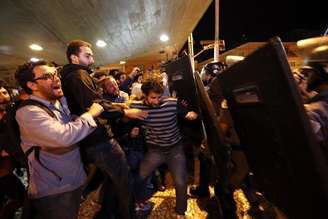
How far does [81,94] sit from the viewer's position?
7.42ft

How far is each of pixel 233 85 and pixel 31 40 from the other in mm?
6557

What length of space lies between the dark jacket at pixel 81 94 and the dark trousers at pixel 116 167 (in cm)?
10

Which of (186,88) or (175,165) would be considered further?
(175,165)

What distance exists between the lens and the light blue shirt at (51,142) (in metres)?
1.66

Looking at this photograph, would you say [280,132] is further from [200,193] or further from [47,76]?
[200,193]

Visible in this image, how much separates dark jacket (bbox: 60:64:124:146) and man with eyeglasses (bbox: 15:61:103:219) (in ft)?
1.00

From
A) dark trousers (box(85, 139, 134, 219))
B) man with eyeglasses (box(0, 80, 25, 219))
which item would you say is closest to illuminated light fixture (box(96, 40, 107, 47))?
man with eyeglasses (box(0, 80, 25, 219))

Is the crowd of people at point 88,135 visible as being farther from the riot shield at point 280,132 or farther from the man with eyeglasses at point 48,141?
the riot shield at point 280,132

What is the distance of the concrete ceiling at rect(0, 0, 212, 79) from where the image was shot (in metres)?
4.44

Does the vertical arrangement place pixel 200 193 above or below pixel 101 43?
below

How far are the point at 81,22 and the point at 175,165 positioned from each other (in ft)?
15.2

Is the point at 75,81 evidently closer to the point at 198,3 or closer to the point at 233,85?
the point at 233,85

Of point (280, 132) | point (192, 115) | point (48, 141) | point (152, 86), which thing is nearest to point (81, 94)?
point (48, 141)

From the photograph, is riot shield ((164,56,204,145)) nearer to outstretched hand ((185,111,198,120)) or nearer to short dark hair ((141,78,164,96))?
outstretched hand ((185,111,198,120))
